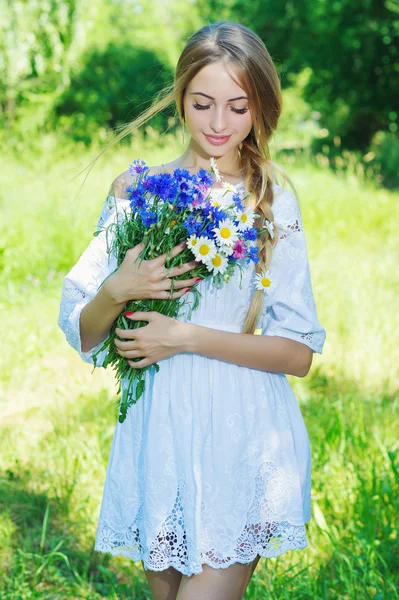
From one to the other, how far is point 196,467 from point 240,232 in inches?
23.6

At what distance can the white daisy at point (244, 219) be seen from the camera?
182 centimetres

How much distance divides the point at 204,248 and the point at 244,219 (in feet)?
0.43

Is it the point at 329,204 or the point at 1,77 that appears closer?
the point at 329,204

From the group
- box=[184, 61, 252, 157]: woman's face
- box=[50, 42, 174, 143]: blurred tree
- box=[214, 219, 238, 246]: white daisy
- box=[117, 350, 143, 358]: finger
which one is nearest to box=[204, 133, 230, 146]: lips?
box=[184, 61, 252, 157]: woman's face

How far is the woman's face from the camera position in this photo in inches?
77.7

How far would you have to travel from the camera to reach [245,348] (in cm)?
190

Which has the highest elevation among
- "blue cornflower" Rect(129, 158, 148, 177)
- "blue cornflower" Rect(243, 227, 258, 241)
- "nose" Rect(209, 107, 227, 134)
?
"nose" Rect(209, 107, 227, 134)

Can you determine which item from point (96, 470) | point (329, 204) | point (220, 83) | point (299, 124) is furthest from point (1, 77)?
point (299, 124)

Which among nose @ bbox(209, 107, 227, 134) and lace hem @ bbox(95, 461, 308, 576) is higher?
nose @ bbox(209, 107, 227, 134)

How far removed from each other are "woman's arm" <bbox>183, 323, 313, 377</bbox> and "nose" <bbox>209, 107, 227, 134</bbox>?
53cm

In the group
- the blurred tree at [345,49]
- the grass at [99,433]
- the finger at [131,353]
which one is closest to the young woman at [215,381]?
the finger at [131,353]

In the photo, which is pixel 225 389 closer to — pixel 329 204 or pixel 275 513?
pixel 275 513

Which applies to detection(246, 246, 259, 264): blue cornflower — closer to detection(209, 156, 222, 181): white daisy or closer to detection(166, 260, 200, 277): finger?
detection(166, 260, 200, 277): finger

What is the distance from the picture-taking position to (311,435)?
392 centimetres
